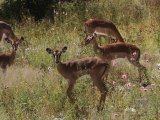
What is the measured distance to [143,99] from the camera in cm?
738

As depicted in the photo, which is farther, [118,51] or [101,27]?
[101,27]

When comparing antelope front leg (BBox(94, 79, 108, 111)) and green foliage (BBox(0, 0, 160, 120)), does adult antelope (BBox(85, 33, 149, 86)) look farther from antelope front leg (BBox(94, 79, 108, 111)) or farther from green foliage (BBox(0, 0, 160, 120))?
antelope front leg (BBox(94, 79, 108, 111))

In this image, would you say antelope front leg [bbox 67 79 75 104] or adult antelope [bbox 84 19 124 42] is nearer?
antelope front leg [bbox 67 79 75 104]

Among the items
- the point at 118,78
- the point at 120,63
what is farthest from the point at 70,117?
the point at 120,63

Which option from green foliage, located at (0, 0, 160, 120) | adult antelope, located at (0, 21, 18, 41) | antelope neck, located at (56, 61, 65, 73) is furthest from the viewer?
adult antelope, located at (0, 21, 18, 41)

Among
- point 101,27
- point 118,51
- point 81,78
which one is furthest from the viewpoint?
point 101,27

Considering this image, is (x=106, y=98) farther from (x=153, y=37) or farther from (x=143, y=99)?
(x=153, y=37)

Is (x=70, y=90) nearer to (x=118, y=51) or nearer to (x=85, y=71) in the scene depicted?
(x=85, y=71)

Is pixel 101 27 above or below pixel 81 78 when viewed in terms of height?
above

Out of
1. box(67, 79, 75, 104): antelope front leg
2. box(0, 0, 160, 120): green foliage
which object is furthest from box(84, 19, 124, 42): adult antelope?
box(67, 79, 75, 104): antelope front leg

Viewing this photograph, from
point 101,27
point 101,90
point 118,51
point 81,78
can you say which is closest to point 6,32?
point 101,27

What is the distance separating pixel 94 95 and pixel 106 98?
0.60 ft

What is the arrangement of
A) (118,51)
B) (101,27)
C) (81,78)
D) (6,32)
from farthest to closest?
(6,32) < (101,27) < (118,51) < (81,78)

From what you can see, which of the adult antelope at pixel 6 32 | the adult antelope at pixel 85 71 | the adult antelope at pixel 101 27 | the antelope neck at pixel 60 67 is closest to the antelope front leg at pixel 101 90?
the adult antelope at pixel 85 71
